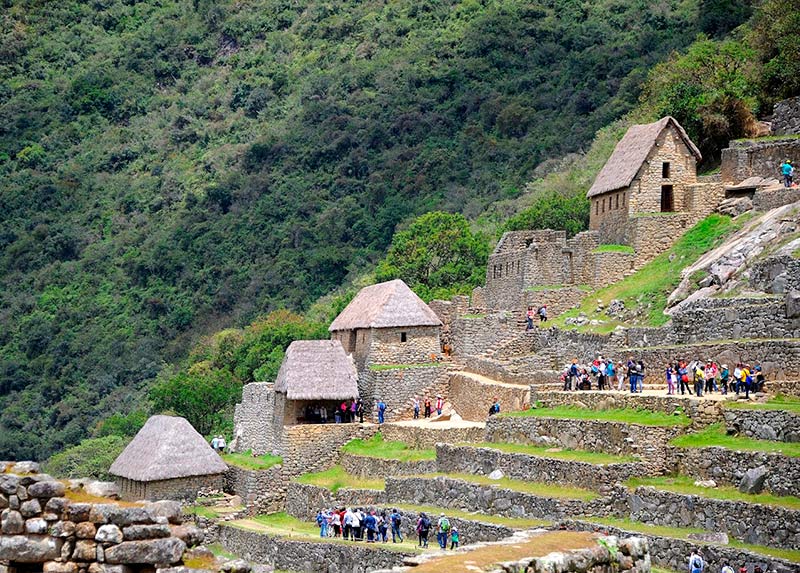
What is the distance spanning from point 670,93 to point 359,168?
62231 millimetres

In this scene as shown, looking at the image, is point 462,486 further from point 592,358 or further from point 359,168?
point 359,168

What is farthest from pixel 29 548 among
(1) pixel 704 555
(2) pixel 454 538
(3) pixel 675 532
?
(2) pixel 454 538

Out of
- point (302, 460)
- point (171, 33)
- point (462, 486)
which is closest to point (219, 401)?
point (302, 460)

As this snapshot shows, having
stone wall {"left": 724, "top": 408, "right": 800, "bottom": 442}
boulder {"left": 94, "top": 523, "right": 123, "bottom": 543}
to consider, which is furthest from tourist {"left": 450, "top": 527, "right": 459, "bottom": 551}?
boulder {"left": 94, "top": 523, "right": 123, "bottom": 543}

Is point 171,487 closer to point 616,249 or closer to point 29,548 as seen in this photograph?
point 616,249

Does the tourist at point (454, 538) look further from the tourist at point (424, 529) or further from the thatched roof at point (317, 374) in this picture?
the thatched roof at point (317, 374)

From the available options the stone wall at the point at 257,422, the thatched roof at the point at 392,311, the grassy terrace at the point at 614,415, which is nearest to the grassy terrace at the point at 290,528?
the stone wall at the point at 257,422

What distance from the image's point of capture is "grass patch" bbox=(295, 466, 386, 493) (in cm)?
3738

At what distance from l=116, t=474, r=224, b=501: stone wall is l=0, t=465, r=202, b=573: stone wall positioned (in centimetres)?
2890

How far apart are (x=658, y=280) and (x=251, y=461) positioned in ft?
43.5

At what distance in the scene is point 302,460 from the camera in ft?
135

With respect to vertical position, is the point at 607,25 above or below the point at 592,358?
above

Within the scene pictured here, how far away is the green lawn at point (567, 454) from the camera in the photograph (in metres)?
28.2

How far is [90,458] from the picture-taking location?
63.4 meters
